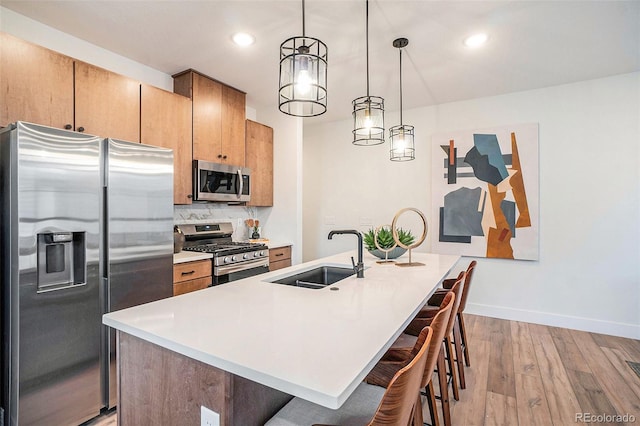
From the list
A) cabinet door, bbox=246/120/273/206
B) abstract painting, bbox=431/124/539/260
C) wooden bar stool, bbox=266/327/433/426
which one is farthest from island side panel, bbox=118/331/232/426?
abstract painting, bbox=431/124/539/260

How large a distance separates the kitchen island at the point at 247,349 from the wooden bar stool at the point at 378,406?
0.09m

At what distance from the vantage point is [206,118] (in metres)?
3.26

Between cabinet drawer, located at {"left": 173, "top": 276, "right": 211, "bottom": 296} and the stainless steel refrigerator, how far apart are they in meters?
0.29

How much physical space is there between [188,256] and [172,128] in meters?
1.16

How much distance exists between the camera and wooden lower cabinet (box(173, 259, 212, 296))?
261 centimetres

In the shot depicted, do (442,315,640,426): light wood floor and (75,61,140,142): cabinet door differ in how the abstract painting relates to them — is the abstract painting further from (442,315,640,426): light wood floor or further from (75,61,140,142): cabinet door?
(75,61,140,142): cabinet door

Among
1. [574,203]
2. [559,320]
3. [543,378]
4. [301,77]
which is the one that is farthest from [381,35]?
[559,320]

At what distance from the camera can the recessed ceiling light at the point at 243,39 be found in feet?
8.19

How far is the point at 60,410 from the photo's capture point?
1.84 metres

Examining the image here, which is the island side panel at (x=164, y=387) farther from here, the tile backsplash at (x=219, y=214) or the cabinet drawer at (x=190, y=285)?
the tile backsplash at (x=219, y=214)

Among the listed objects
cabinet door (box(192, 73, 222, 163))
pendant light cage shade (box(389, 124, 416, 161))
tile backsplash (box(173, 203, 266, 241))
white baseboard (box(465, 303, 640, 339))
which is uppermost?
cabinet door (box(192, 73, 222, 163))

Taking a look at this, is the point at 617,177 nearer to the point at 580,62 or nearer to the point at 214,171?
the point at 580,62

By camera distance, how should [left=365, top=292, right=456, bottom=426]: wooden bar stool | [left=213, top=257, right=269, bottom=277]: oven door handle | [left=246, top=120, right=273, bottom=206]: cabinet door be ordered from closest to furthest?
1. [left=365, top=292, right=456, bottom=426]: wooden bar stool
2. [left=213, top=257, right=269, bottom=277]: oven door handle
3. [left=246, top=120, right=273, bottom=206]: cabinet door

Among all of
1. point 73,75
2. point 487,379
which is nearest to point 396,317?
point 487,379
